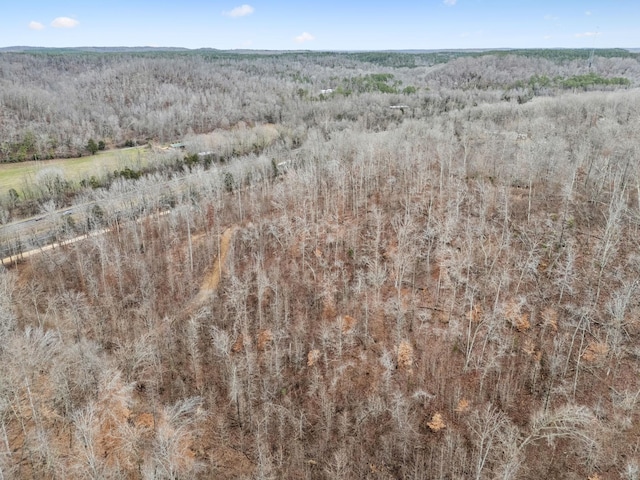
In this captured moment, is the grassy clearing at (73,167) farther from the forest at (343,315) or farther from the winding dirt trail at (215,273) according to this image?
the winding dirt trail at (215,273)

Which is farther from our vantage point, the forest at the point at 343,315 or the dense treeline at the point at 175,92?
the dense treeline at the point at 175,92

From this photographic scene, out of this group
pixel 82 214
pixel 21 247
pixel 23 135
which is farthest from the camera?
pixel 23 135

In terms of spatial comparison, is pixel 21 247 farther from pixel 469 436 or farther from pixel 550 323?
pixel 550 323

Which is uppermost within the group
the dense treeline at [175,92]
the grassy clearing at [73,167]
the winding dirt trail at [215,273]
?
the dense treeline at [175,92]

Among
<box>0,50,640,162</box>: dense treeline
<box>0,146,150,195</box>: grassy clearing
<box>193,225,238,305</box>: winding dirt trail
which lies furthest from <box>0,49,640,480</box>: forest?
<box>0,50,640,162</box>: dense treeline

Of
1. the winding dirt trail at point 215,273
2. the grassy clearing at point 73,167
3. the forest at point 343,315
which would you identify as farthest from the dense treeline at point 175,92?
the winding dirt trail at point 215,273

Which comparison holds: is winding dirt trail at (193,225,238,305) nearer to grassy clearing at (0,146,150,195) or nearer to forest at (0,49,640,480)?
forest at (0,49,640,480)

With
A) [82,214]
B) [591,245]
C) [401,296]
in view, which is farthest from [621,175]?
[82,214]

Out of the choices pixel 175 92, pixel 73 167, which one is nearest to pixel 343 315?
pixel 73 167
